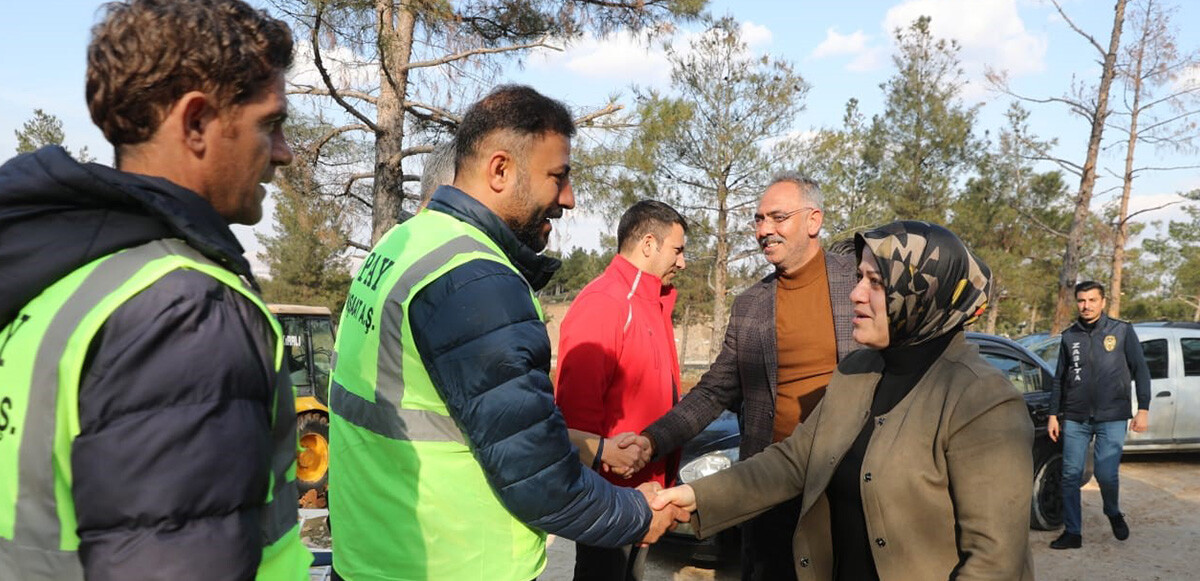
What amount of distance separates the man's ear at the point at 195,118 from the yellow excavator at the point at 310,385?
7726mm

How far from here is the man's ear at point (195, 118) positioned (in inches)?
42.4

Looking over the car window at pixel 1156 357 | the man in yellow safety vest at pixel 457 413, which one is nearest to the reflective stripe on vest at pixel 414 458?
the man in yellow safety vest at pixel 457 413

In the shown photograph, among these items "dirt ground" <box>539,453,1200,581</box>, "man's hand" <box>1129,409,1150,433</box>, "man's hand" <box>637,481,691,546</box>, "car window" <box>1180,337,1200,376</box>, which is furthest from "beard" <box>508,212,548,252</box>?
"car window" <box>1180,337,1200,376</box>

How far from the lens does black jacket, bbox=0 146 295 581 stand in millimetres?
937

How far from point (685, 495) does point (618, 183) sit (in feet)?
25.1

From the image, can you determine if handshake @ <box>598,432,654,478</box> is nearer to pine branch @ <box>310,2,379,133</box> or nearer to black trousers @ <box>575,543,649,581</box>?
black trousers @ <box>575,543,649,581</box>

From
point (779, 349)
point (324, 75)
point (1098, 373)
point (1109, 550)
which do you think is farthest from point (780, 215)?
point (324, 75)

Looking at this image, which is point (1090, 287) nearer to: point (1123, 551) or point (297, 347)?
point (1123, 551)

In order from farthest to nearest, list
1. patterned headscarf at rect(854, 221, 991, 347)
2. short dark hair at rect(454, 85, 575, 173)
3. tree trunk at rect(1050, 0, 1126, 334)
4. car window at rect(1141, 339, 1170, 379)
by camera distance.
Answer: tree trunk at rect(1050, 0, 1126, 334) → car window at rect(1141, 339, 1170, 379) → patterned headscarf at rect(854, 221, 991, 347) → short dark hair at rect(454, 85, 575, 173)

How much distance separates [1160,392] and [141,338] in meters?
10.9

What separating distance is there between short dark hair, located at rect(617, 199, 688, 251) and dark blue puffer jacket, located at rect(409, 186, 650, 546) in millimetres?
1972

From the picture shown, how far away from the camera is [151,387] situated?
944mm

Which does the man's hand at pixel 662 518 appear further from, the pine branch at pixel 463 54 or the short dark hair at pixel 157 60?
the pine branch at pixel 463 54

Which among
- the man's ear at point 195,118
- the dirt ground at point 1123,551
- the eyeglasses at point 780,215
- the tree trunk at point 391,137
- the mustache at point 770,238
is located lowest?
the dirt ground at point 1123,551
